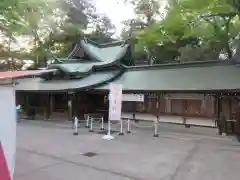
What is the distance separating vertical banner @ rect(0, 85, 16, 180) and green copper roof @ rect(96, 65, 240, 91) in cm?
1126

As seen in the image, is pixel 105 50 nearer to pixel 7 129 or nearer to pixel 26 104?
pixel 26 104

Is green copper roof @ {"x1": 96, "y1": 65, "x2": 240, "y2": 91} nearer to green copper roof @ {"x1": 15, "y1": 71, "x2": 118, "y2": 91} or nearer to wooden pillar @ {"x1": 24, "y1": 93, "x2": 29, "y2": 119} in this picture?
green copper roof @ {"x1": 15, "y1": 71, "x2": 118, "y2": 91}

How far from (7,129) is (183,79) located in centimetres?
1327

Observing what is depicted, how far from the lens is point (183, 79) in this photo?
52.1 feet

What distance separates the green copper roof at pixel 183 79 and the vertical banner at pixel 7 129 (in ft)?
36.9

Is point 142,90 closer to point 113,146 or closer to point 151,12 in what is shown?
point 113,146

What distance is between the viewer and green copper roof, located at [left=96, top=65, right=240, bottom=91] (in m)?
13.8

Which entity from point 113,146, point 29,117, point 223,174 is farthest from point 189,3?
point 29,117

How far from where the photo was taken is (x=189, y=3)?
46.1 feet

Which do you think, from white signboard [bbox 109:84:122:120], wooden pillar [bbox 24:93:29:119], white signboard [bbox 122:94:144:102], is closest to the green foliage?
white signboard [bbox 122:94:144:102]

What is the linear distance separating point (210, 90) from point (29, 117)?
1492 cm

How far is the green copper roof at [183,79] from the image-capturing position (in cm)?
1385

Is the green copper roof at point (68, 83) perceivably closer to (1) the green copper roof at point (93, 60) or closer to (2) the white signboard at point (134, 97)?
(1) the green copper roof at point (93, 60)

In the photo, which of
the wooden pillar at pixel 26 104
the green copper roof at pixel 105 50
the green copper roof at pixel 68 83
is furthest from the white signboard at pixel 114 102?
the wooden pillar at pixel 26 104
